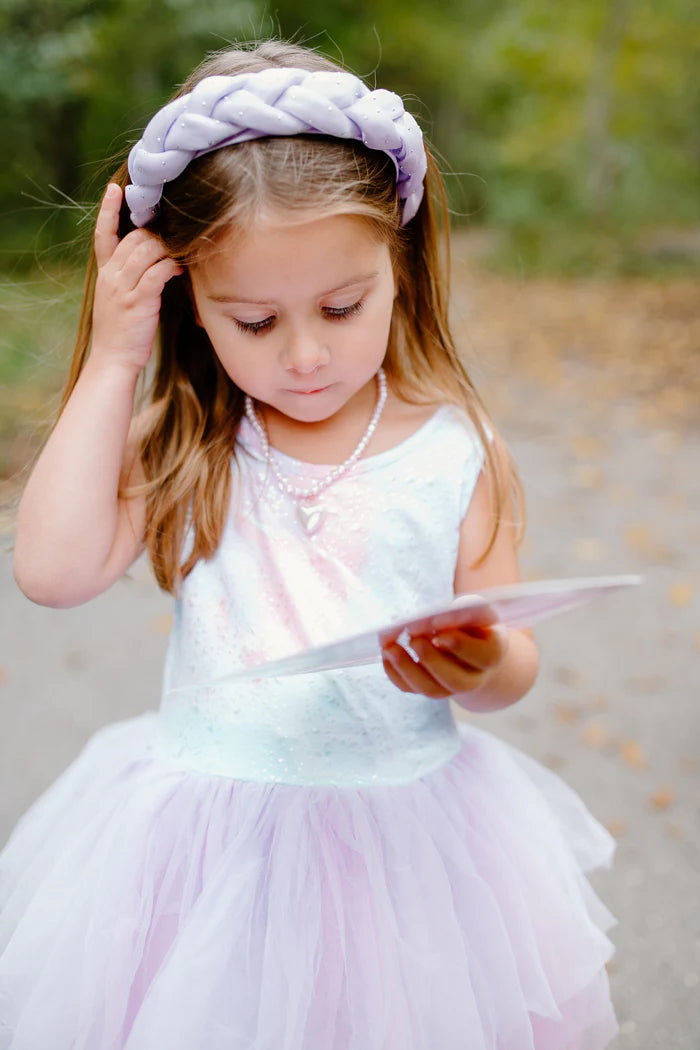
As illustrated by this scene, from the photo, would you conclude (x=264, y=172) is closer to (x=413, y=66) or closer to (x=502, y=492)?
(x=502, y=492)

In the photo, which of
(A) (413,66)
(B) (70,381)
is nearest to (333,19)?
(A) (413,66)

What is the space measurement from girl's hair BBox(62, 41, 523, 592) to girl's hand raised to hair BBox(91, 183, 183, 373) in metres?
0.04

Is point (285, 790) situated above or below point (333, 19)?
below

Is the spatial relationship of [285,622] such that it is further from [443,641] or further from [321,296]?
[321,296]

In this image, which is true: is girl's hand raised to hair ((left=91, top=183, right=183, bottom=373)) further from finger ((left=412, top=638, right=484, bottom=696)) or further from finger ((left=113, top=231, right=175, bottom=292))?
finger ((left=412, top=638, right=484, bottom=696))

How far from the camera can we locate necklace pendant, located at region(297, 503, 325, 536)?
66.9 inches

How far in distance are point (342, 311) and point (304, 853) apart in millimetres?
806

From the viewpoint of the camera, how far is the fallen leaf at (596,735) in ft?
11.2

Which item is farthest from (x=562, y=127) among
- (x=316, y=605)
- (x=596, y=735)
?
(x=316, y=605)

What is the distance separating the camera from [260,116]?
1406 mm

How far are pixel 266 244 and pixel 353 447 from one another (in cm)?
43

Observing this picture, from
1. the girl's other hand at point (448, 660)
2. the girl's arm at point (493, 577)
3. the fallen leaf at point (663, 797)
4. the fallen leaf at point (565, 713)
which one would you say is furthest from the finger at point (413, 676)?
the fallen leaf at point (565, 713)

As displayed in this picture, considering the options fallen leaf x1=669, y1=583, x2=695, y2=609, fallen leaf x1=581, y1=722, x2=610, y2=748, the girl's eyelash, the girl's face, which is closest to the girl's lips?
the girl's face

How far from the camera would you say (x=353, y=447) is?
1751mm
